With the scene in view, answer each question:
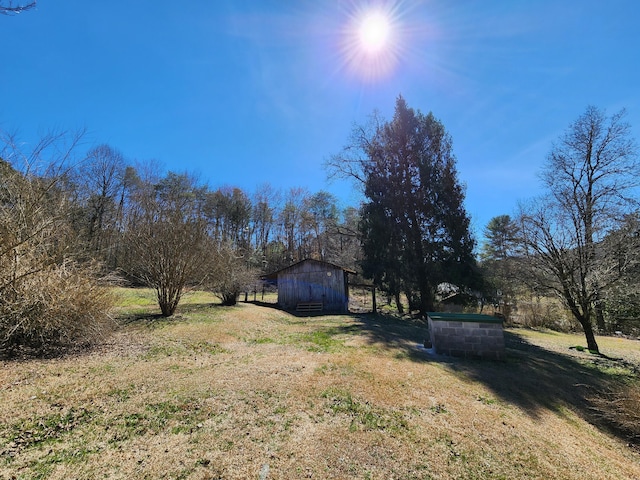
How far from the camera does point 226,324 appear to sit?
32.9ft

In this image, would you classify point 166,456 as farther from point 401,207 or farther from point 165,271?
point 401,207

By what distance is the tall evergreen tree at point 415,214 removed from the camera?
60.3 ft

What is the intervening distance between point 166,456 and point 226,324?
7396mm

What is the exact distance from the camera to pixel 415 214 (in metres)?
19.0

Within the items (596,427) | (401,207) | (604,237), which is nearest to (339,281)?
(401,207)

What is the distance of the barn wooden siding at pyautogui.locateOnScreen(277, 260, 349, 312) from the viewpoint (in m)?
19.0

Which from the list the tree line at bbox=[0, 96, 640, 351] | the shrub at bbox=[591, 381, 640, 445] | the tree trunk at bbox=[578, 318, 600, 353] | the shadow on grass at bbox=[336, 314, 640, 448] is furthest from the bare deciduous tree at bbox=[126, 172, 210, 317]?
the tree trunk at bbox=[578, 318, 600, 353]

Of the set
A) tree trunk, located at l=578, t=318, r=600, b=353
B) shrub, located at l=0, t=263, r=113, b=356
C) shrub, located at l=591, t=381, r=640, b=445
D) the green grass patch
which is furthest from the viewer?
tree trunk, located at l=578, t=318, r=600, b=353

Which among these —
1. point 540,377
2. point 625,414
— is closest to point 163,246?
point 540,377

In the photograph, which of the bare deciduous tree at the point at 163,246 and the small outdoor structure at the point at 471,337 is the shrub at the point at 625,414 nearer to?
the small outdoor structure at the point at 471,337

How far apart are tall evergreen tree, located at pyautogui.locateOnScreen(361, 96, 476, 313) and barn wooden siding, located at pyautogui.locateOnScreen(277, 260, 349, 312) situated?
2.56m

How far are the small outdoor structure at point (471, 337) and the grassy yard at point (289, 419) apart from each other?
0.96 meters

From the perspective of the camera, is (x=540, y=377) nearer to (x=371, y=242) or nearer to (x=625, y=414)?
(x=625, y=414)

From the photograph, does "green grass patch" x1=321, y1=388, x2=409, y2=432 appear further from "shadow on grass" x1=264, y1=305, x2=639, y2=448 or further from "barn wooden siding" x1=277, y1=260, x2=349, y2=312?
"barn wooden siding" x1=277, y1=260, x2=349, y2=312
